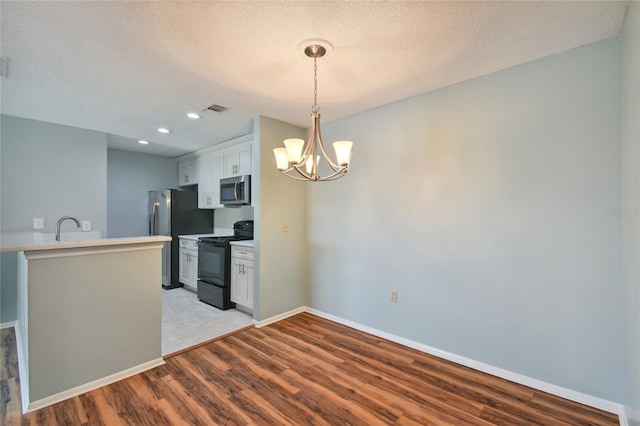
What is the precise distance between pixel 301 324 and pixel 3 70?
3530mm

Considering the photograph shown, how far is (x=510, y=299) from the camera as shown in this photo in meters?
2.22

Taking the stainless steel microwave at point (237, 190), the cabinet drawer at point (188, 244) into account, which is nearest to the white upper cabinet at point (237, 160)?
the stainless steel microwave at point (237, 190)

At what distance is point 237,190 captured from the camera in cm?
398

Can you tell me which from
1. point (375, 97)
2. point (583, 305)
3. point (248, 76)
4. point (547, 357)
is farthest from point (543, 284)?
point (248, 76)

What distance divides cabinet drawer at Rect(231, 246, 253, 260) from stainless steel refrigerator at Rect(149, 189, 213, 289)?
166 cm

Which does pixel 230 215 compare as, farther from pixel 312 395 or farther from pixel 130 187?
pixel 312 395

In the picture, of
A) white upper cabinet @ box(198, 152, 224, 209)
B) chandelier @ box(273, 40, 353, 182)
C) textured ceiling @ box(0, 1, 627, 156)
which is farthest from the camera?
white upper cabinet @ box(198, 152, 224, 209)

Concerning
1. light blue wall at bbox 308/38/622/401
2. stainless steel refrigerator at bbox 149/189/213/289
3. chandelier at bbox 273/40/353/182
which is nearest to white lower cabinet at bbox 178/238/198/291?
stainless steel refrigerator at bbox 149/189/213/289

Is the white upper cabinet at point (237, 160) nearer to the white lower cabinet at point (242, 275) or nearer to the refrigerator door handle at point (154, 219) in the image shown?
the white lower cabinet at point (242, 275)

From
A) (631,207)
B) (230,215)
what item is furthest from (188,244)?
(631,207)

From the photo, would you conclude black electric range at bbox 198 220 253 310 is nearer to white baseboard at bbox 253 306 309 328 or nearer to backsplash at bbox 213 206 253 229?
backsplash at bbox 213 206 253 229

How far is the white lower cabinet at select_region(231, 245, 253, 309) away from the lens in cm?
349

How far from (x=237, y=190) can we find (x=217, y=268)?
1129mm

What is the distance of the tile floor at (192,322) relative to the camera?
9.51 feet
